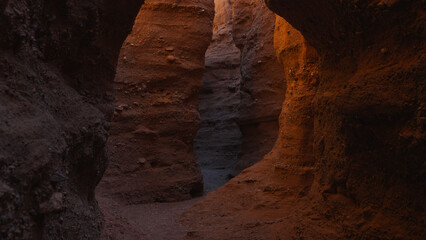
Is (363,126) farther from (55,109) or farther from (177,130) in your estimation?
(177,130)

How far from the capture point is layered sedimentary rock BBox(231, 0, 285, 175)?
8242mm

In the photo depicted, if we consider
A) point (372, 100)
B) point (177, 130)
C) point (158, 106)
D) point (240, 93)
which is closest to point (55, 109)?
point (372, 100)

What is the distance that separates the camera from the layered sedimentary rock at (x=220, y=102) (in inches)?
462

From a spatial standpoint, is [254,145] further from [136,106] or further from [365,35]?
[365,35]

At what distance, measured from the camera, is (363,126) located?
2820 millimetres

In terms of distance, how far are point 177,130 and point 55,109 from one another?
4.32 meters

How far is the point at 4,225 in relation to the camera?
1.62m

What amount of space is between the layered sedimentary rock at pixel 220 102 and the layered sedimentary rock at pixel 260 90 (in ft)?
7.39

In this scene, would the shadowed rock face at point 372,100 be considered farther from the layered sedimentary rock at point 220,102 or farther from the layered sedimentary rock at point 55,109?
the layered sedimentary rock at point 220,102

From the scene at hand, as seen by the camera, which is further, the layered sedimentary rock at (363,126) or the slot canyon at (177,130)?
the layered sedimentary rock at (363,126)

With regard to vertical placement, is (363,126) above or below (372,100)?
below

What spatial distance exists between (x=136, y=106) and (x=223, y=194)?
216cm

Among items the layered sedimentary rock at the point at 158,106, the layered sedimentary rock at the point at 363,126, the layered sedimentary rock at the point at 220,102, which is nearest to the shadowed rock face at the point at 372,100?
the layered sedimentary rock at the point at 363,126

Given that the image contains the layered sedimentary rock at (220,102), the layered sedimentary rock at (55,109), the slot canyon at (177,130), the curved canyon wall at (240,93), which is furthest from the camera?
the layered sedimentary rock at (220,102)
